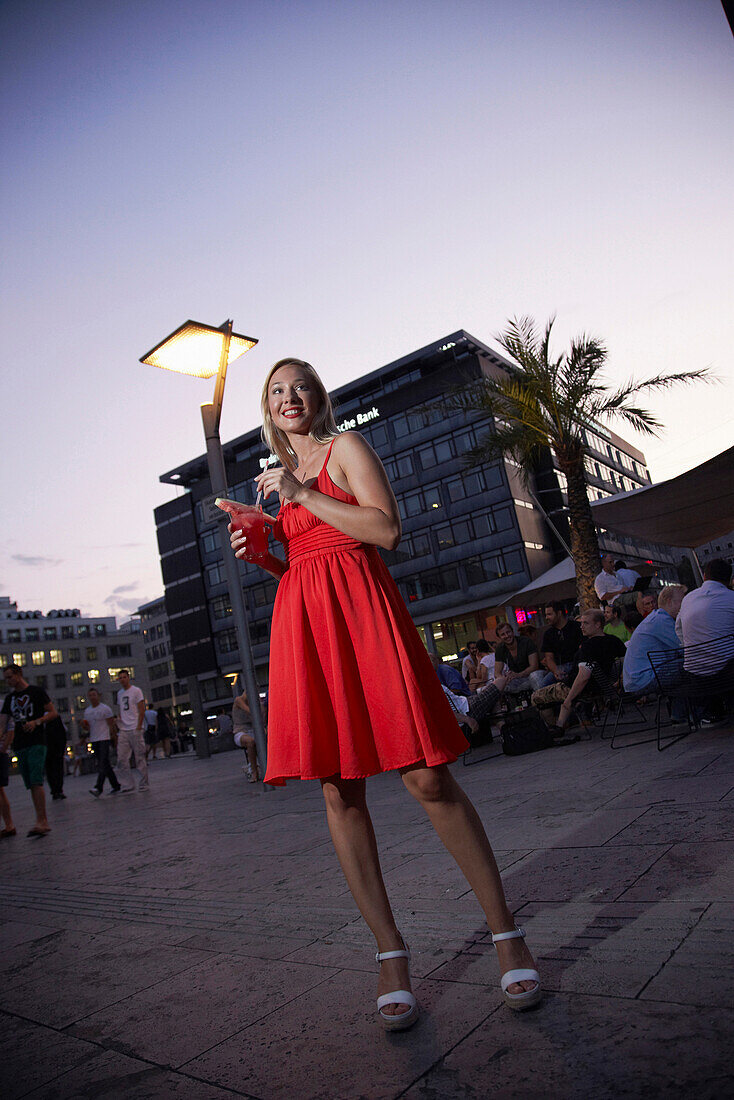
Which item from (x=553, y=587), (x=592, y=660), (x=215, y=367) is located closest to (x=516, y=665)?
(x=592, y=660)

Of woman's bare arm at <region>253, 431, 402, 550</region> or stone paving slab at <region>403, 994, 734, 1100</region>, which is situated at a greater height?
woman's bare arm at <region>253, 431, 402, 550</region>

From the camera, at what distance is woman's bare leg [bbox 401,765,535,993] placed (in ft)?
6.47

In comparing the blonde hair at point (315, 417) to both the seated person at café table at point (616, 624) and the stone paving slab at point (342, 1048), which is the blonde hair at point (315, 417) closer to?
the stone paving slab at point (342, 1048)

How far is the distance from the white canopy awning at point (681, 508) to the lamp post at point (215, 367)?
6804 millimetres

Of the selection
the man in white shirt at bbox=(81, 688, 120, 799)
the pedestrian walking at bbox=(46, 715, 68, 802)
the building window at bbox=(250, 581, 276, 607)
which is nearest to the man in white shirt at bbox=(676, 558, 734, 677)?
the pedestrian walking at bbox=(46, 715, 68, 802)

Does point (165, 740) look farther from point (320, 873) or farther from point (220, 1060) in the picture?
point (220, 1060)

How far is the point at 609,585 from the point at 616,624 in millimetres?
2294

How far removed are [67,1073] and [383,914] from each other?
955 mm

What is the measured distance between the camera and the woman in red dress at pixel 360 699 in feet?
6.53

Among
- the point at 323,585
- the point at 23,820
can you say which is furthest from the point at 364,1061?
the point at 23,820

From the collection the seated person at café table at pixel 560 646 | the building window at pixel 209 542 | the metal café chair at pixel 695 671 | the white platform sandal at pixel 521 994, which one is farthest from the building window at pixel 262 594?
the white platform sandal at pixel 521 994

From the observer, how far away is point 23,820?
1048 centimetres

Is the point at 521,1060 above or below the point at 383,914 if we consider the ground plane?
below

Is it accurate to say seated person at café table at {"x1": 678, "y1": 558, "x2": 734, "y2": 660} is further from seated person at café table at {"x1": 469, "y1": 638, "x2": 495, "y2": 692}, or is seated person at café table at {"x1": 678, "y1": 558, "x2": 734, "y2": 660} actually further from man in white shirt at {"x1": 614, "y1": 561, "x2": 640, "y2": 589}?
man in white shirt at {"x1": 614, "y1": 561, "x2": 640, "y2": 589}
